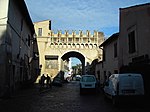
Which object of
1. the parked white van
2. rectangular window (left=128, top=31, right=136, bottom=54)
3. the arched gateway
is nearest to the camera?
the parked white van

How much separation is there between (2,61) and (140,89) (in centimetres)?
850

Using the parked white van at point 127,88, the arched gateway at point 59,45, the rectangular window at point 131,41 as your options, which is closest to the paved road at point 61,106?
the parked white van at point 127,88

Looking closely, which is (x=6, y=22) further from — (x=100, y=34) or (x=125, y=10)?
(x=100, y=34)

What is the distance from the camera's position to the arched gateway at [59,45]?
148 feet

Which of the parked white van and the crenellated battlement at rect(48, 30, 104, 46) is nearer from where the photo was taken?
the parked white van

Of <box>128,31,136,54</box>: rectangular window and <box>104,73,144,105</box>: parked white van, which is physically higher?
<box>128,31,136,54</box>: rectangular window

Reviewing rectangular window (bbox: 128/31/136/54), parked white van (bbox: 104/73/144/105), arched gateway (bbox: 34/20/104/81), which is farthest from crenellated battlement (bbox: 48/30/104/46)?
parked white van (bbox: 104/73/144/105)

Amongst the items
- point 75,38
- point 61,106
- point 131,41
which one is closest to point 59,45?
point 75,38

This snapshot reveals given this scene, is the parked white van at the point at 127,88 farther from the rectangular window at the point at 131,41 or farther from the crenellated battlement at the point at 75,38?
the crenellated battlement at the point at 75,38

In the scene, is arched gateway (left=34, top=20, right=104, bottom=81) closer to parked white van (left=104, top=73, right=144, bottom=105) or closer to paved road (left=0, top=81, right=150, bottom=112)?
paved road (left=0, top=81, right=150, bottom=112)

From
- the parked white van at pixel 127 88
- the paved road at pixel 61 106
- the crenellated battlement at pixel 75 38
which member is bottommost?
the paved road at pixel 61 106

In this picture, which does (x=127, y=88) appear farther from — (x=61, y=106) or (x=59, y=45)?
(x=59, y=45)

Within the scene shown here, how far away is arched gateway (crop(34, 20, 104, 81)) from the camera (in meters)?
45.2

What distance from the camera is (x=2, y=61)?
1366cm
